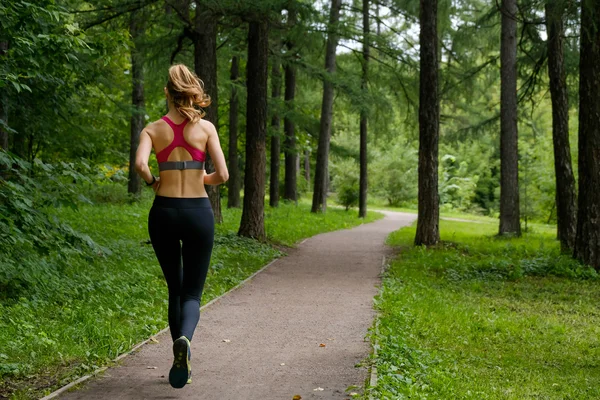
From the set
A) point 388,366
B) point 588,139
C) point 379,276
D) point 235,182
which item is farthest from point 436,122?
point 235,182

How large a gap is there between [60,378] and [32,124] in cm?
781

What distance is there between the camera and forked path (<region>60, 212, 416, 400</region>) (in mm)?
5188

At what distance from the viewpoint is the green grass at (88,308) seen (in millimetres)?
5613

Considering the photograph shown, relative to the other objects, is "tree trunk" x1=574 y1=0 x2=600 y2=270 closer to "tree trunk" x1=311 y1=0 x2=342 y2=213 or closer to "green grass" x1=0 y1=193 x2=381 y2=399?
"green grass" x1=0 y1=193 x2=381 y2=399

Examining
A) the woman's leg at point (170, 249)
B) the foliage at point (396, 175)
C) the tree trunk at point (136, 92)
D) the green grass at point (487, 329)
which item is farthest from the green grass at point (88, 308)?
the foliage at point (396, 175)

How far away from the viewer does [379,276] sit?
1210 cm

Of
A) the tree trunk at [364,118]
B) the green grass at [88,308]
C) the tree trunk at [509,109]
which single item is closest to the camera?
the green grass at [88,308]

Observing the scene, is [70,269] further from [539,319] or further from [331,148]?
[331,148]

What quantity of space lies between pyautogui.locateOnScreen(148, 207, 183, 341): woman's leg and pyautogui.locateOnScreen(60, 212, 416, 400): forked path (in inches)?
22.5

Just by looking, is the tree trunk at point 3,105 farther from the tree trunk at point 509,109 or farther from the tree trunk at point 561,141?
the tree trunk at point 509,109

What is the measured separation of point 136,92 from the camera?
2408 cm

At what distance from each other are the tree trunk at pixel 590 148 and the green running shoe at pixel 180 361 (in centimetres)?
984

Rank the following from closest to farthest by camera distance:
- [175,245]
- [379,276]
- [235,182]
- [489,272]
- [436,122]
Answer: [175,245] < [379,276] < [489,272] < [436,122] < [235,182]

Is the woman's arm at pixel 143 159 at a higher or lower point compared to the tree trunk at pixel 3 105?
lower
